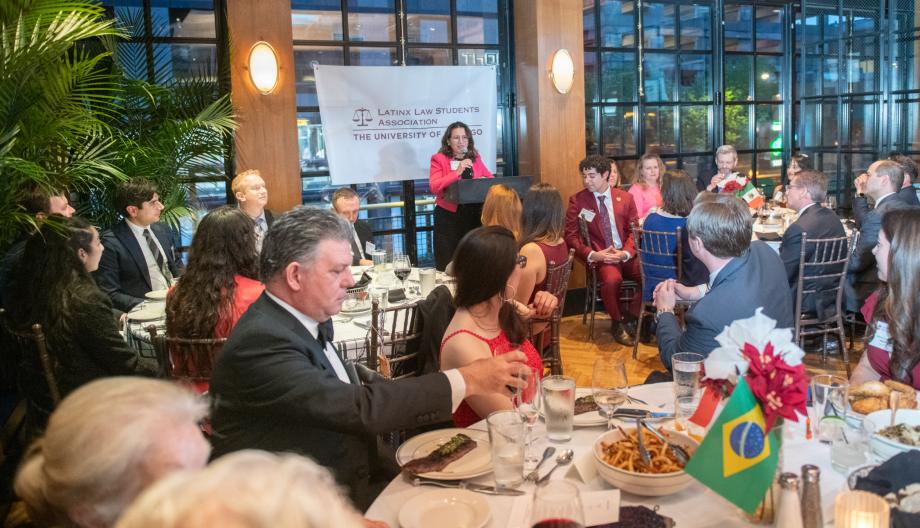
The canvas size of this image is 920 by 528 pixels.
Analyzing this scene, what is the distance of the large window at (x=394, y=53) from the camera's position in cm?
638

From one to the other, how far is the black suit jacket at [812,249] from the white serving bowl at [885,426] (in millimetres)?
3328

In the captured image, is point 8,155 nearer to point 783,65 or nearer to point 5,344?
point 5,344

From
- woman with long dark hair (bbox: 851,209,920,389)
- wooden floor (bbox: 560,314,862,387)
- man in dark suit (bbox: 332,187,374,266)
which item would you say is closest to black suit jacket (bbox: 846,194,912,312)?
wooden floor (bbox: 560,314,862,387)

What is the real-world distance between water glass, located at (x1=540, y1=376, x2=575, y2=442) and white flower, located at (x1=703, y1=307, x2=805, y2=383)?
14.7 inches

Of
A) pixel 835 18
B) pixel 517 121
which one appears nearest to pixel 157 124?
pixel 517 121

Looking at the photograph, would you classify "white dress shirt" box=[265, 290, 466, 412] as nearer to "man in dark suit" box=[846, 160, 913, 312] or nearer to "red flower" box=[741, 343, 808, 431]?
"red flower" box=[741, 343, 808, 431]

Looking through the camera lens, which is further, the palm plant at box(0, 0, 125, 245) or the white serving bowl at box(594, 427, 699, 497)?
the palm plant at box(0, 0, 125, 245)

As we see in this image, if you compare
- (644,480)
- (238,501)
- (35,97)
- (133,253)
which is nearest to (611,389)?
(644,480)

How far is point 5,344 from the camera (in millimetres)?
4402

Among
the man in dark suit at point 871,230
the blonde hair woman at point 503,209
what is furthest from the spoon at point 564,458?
the man in dark suit at point 871,230

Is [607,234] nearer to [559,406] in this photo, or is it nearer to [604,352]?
[604,352]

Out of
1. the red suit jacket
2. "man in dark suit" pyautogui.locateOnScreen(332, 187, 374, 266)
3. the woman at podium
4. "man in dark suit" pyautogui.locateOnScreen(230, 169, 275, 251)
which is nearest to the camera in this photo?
"man in dark suit" pyautogui.locateOnScreen(230, 169, 275, 251)

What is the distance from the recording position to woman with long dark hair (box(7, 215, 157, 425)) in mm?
3135

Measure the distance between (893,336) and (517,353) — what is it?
1.36m
